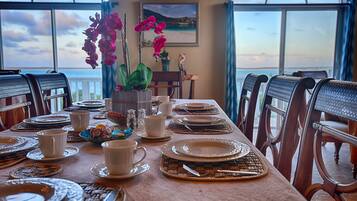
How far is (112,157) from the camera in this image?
0.71 metres

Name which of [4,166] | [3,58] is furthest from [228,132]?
[3,58]

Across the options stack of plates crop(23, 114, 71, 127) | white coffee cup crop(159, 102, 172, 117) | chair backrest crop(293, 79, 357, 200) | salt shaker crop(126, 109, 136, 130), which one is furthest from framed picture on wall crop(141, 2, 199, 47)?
chair backrest crop(293, 79, 357, 200)

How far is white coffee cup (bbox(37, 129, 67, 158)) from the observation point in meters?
0.84

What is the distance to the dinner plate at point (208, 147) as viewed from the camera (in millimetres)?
897

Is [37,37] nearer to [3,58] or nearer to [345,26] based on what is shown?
[3,58]

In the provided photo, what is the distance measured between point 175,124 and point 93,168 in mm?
653

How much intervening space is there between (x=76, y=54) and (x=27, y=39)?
847 millimetres

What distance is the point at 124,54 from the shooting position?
54.1 inches

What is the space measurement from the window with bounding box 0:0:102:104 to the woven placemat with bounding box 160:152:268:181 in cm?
416

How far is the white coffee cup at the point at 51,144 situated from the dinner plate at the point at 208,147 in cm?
34

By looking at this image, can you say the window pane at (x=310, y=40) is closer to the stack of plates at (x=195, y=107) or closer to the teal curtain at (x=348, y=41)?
the teal curtain at (x=348, y=41)

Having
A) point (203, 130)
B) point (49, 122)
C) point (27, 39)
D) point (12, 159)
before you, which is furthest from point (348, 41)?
point (27, 39)

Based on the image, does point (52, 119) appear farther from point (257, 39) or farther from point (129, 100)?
point (257, 39)

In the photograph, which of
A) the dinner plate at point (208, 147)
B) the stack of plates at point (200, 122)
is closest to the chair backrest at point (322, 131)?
the dinner plate at point (208, 147)
